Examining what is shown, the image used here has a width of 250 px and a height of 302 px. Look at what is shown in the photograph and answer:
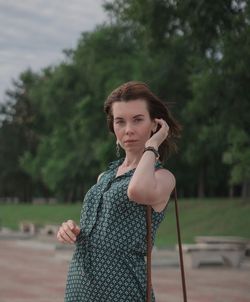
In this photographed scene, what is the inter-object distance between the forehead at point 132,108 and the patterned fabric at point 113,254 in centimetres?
25

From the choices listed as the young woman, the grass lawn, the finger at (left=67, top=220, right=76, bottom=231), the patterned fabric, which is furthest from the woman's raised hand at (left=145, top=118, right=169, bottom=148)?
the grass lawn

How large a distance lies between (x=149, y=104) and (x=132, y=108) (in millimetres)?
69

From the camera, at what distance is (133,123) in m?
2.48

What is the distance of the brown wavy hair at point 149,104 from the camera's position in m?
2.49

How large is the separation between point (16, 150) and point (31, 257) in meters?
56.5

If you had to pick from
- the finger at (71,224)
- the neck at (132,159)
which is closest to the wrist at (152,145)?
the neck at (132,159)

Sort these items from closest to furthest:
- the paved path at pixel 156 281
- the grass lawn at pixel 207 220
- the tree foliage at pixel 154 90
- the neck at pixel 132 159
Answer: the neck at pixel 132 159, the paved path at pixel 156 281, the tree foliage at pixel 154 90, the grass lawn at pixel 207 220

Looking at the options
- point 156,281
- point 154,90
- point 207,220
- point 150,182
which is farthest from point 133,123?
point 154,90

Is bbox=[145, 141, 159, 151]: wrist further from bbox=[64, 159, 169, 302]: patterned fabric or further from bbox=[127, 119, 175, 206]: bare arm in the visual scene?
bbox=[64, 159, 169, 302]: patterned fabric

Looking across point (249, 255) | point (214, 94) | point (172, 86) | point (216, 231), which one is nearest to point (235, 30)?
point (214, 94)

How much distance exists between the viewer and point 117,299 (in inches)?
93.7

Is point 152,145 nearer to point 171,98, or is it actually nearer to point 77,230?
point 77,230

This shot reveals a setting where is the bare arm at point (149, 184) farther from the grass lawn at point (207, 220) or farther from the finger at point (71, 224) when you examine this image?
the grass lawn at point (207, 220)

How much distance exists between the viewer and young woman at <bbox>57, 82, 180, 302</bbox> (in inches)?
93.7
